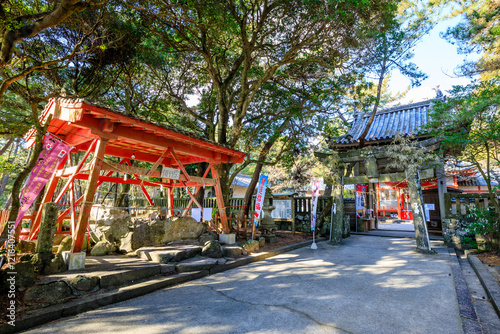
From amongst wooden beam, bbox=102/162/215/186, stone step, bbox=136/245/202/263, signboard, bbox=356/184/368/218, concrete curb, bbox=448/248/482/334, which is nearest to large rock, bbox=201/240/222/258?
stone step, bbox=136/245/202/263

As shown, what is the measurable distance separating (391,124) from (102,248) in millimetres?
13116

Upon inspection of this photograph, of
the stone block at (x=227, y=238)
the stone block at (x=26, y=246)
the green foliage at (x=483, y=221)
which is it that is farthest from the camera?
the stone block at (x=227, y=238)

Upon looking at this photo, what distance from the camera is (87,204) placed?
5242 mm

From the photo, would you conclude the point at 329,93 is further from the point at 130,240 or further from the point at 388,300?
the point at 130,240

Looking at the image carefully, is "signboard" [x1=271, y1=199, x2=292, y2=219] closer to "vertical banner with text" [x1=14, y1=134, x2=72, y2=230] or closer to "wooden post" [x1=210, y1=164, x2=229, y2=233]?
"wooden post" [x1=210, y1=164, x2=229, y2=233]

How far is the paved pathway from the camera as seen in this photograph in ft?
10.8

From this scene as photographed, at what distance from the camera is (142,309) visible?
389 centimetres

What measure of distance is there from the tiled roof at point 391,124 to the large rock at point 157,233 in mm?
7562

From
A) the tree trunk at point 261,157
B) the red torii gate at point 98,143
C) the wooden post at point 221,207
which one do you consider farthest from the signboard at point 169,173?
the tree trunk at point 261,157

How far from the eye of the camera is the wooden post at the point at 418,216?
8328mm

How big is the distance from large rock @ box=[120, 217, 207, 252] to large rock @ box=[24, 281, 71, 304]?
2.99 m

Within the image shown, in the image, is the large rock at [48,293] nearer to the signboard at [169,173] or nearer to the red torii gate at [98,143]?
the red torii gate at [98,143]

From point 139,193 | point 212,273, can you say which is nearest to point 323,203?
point 212,273

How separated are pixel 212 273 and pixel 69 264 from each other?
3.04m
